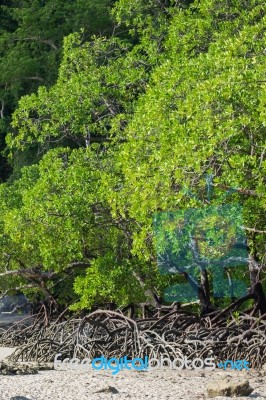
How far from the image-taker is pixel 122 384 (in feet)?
40.6

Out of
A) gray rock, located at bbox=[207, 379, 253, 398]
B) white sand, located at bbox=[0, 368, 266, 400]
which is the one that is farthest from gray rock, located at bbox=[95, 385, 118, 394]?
gray rock, located at bbox=[207, 379, 253, 398]

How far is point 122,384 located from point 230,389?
6.47ft

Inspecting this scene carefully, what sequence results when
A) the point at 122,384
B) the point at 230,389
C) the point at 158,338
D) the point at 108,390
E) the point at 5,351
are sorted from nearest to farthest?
the point at 230,389 → the point at 108,390 → the point at 122,384 → the point at 158,338 → the point at 5,351

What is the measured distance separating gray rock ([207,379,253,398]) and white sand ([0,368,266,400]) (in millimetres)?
100

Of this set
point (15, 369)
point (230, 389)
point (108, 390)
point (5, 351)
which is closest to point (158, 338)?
point (15, 369)

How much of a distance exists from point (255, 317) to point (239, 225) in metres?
2.48

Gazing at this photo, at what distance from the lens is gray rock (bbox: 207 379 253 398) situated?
1084 cm

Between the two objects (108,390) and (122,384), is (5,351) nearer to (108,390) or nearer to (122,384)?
(122,384)

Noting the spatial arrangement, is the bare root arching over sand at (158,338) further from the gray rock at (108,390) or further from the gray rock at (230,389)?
the gray rock at (108,390)

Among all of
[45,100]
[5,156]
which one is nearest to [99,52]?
[45,100]

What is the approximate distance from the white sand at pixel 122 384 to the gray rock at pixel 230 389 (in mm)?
100

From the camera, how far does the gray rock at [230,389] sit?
10844mm

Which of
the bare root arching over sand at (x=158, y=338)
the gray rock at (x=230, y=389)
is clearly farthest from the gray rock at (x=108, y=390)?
the bare root arching over sand at (x=158, y=338)

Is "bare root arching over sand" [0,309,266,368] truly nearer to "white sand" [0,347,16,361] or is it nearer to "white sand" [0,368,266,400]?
"white sand" [0,368,266,400]
